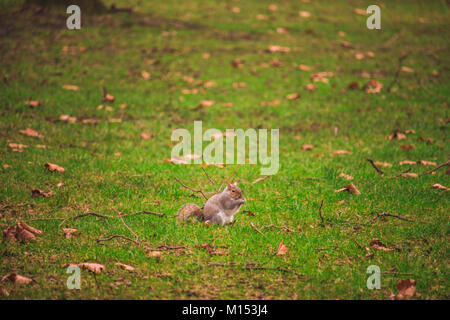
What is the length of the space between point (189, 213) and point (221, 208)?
33 cm

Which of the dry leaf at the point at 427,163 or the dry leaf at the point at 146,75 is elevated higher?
the dry leaf at the point at 146,75

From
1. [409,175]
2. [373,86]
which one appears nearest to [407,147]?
[409,175]

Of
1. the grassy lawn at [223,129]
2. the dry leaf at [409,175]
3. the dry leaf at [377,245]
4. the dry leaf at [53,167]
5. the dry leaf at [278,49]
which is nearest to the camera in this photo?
the grassy lawn at [223,129]

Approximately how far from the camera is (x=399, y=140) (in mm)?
8141

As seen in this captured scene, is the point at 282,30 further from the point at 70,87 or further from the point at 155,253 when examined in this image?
the point at 155,253

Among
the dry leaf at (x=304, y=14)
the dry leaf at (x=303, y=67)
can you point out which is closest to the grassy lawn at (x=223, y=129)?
the dry leaf at (x=303, y=67)

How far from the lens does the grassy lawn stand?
425cm

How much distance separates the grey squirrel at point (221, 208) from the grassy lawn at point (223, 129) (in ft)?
0.34

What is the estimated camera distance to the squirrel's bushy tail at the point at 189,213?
5023mm

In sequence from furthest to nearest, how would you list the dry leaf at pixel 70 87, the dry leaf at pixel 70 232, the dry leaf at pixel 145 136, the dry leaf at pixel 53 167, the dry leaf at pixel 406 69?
the dry leaf at pixel 406 69
the dry leaf at pixel 70 87
the dry leaf at pixel 145 136
the dry leaf at pixel 53 167
the dry leaf at pixel 70 232

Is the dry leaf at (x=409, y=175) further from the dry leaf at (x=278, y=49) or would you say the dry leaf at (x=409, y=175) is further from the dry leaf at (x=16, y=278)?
the dry leaf at (x=278, y=49)
